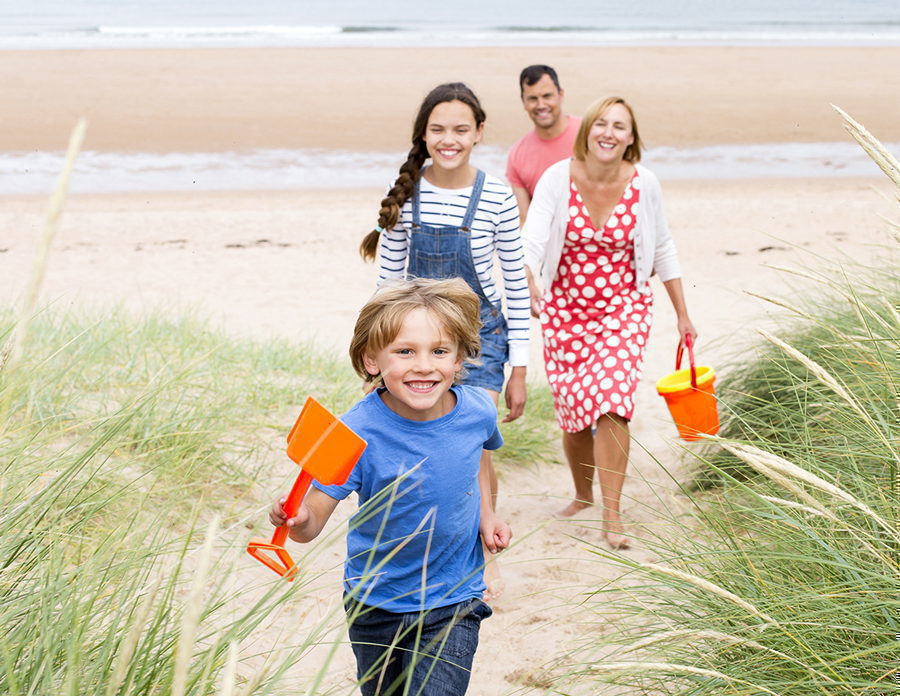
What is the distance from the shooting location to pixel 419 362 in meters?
2.79

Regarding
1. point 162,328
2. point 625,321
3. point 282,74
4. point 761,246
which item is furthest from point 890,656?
point 282,74

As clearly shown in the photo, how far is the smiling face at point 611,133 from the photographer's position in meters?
4.78

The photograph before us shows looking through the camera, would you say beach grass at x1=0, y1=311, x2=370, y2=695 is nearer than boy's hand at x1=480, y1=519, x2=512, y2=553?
Yes

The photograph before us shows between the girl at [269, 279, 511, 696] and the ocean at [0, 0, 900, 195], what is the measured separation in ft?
44.4

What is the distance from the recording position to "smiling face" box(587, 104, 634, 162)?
478 centimetres

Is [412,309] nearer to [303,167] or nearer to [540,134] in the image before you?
[540,134]

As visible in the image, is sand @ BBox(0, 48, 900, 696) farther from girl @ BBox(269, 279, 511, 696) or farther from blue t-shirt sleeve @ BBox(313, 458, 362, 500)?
blue t-shirt sleeve @ BBox(313, 458, 362, 500)

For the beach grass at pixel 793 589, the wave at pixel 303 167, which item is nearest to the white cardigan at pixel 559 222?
the beach grass at pixel 793 589

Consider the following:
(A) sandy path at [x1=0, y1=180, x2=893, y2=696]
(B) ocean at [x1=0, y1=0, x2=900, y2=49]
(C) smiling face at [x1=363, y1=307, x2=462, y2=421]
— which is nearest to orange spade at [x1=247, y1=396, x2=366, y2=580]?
(C) smiling face at [x1=363, y1=307, x2=462, y2=421]

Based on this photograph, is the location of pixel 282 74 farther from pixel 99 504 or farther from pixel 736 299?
pixel 99 504

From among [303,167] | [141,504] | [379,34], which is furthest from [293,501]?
[379,34]

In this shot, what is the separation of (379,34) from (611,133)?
33.5 metres

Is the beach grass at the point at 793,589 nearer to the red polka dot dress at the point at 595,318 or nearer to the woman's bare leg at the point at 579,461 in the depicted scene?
the red polka dot dress at the point at 595,318

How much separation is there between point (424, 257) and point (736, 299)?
226 inches
